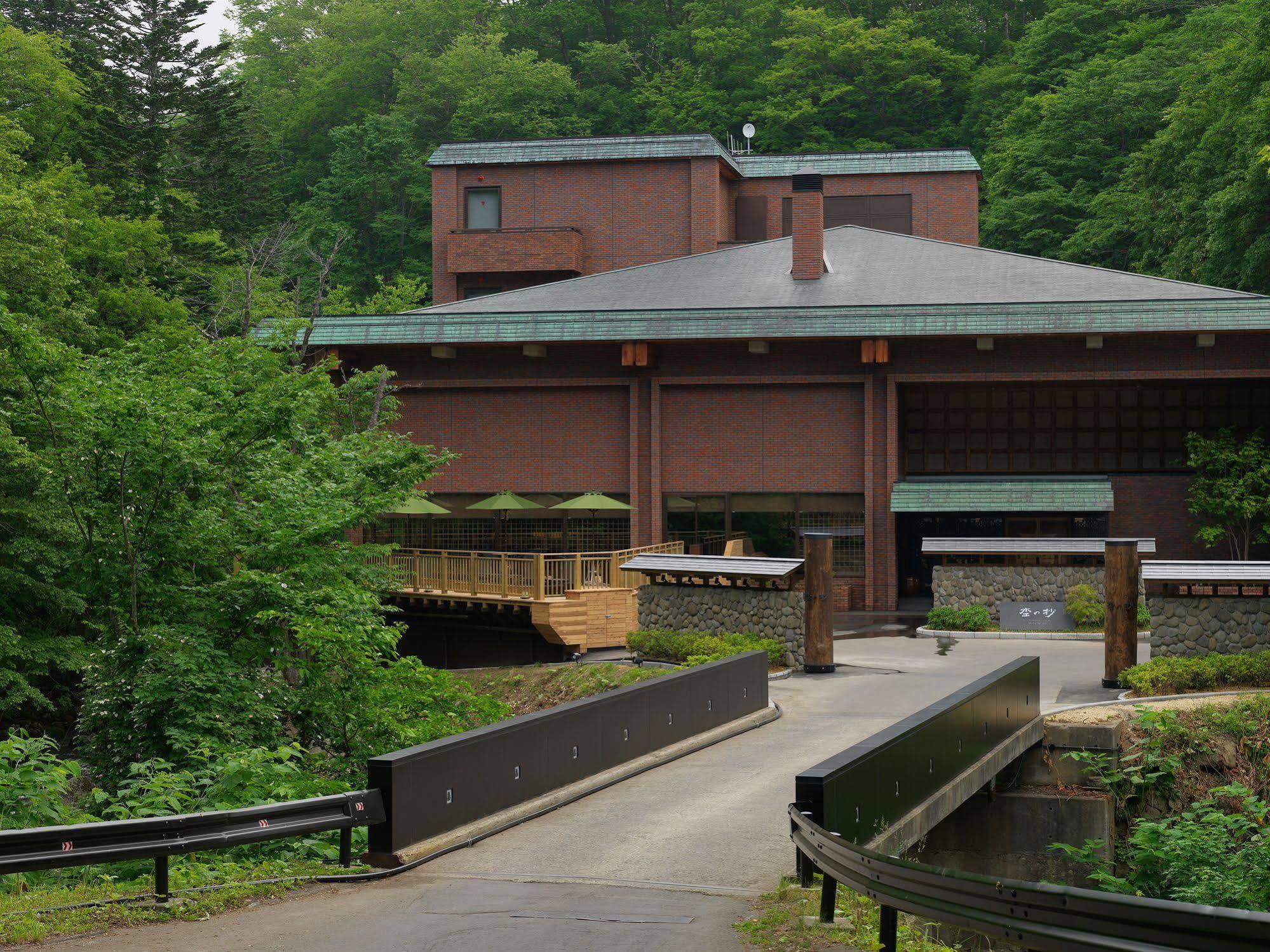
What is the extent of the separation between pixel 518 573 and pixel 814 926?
20.7 metres

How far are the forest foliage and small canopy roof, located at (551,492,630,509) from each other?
5.90m

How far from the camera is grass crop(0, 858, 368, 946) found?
839 centimetres

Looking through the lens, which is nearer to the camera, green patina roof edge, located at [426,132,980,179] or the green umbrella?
the green umbrella

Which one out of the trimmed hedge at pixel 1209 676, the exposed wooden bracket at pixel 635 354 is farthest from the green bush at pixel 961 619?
the exposed wooden bracket at pixel 635 354

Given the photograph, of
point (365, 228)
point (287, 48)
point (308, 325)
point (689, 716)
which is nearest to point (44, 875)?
point (689, 716)

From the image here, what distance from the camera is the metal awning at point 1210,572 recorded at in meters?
19.8

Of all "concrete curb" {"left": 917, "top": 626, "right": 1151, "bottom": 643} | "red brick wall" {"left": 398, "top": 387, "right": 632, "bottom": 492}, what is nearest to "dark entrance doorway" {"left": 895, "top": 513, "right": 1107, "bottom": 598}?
"concrete curb" {"left": 917, "top": 626, "right": 1151, "bottom": 643}

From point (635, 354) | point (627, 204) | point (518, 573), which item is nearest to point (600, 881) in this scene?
point (518, 573)

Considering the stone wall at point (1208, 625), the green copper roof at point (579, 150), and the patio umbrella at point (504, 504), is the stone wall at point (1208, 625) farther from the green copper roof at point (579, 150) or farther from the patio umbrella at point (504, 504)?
the green copper roof at point (579, 150)

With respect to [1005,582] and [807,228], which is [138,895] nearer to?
[1005,582]

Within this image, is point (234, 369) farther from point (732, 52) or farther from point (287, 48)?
point (287, 48)

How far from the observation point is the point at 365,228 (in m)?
71.8

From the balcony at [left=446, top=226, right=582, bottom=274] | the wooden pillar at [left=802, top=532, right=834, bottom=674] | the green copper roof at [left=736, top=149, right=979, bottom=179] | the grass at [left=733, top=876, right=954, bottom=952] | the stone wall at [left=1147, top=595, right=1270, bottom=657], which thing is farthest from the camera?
the green copper roof at [left=736, top=149, right=979, bottom=179]

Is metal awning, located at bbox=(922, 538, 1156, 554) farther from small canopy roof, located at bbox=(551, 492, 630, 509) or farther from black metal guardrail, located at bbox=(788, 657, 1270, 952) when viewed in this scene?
black metal guardrail, located at bbox=(788, 657, 1270, 952)
